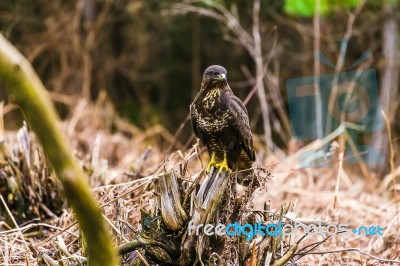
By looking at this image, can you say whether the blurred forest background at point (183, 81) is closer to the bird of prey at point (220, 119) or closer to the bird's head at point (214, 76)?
the bird of prey at point (220, 119)

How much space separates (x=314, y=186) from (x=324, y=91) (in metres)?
4.22

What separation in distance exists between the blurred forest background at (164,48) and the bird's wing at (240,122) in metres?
5.18

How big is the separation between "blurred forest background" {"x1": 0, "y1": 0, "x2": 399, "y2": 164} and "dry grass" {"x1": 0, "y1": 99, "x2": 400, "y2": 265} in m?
2.25

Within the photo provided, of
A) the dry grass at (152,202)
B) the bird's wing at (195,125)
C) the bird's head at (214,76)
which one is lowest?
the dry grass at (152,202)

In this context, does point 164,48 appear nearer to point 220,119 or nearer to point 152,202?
point 220,119

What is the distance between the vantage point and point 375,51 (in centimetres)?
841

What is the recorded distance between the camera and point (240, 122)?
103 inches

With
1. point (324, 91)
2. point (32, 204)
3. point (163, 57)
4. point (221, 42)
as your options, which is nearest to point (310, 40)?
point (324, 91)

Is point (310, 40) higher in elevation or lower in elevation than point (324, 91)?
higher

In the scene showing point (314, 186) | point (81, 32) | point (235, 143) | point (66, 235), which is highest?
point (81, 32)

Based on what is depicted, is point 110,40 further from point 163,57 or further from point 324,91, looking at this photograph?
point 324,91

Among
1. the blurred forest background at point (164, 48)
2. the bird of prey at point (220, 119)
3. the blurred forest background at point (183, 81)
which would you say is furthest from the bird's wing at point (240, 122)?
the blurred forest background at point (164, 48)

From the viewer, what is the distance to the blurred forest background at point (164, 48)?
821cm

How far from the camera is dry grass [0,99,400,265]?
251cm
